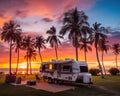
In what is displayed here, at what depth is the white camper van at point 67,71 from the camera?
3231 centimetres

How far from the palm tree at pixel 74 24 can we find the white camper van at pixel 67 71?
12371mm

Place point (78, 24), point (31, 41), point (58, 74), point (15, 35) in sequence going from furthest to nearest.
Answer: point (31, 41), point (15, 35), point (78, 24), point (58, 74)

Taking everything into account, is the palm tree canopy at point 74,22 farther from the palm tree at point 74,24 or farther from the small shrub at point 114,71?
the small shrub at point 114,71

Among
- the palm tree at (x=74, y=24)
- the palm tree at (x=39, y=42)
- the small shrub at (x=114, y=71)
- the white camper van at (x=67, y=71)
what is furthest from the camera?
the palm tree at (x=39, y=42)

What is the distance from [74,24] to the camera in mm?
48625

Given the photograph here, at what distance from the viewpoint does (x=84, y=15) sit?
49.9 m

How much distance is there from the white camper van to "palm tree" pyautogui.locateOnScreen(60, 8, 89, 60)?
40.6 ft

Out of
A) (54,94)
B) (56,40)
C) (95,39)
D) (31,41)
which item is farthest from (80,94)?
(31,41)

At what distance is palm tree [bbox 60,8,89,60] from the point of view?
160 feet

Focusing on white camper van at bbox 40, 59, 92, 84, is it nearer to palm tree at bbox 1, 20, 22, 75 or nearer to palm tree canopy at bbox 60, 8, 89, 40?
palm tree canopy at bbox 60, 8, 89, 40

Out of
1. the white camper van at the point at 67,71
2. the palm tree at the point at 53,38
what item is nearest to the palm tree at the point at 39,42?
the palm tree at the point at 53,38

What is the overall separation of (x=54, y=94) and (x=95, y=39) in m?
32.0

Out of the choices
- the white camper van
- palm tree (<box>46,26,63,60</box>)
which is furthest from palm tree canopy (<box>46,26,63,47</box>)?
the white camper van

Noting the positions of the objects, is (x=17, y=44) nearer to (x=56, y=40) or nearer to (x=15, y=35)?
(x=15, y=35)
